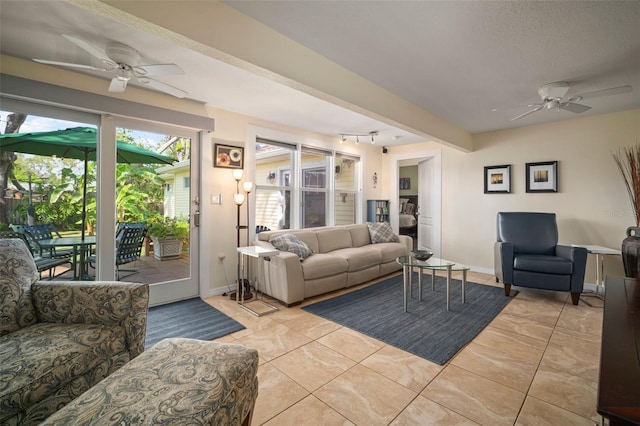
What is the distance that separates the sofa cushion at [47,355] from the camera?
1.10 metres

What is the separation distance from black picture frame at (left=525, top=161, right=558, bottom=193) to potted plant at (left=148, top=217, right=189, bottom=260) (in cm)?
496

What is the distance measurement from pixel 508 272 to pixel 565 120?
2.40 metres

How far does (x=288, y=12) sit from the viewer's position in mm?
1739

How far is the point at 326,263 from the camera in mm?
3512

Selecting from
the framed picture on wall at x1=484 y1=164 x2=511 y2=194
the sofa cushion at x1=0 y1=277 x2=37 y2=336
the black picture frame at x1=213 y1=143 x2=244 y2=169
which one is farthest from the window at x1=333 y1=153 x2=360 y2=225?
the sofa cushion at x1=0 y1=277 x2=37 y2=336

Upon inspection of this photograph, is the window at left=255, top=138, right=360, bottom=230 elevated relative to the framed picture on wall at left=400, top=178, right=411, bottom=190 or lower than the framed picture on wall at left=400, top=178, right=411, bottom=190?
lower

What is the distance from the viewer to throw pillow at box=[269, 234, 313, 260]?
3502 mm

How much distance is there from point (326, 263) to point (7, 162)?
10.4ft

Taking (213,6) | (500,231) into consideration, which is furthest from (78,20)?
(500,231)

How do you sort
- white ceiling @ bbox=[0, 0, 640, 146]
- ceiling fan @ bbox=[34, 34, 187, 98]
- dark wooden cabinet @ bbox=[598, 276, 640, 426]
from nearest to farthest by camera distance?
dark wooden cabinet @ bbox=[598, 276, 640, 426]
white ceiling @ bbox=[0, 0, 640, 146]
ceiling fan @ bbox=[34, 34, 187, 98]

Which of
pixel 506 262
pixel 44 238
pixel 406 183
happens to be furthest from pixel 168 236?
pixel 406 183

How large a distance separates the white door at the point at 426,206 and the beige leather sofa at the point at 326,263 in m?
0.67

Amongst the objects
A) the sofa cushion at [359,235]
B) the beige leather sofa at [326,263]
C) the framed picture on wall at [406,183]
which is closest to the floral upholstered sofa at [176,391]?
the beige leather sofa at [326,263]

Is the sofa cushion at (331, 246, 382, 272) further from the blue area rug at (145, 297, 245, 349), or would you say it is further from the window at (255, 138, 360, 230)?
the blue area rug at (145, 297, 245, 349)
